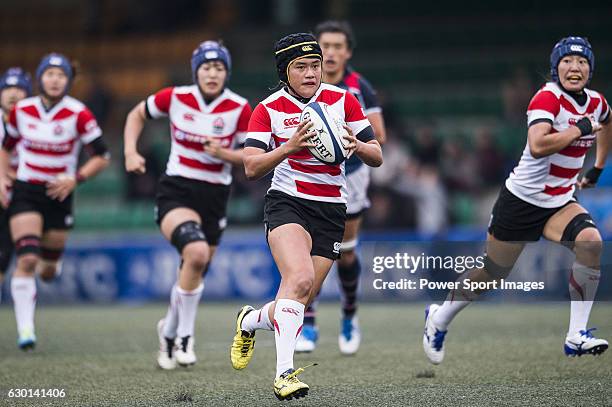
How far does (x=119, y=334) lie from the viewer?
11.2 m

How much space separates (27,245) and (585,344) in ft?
16.3

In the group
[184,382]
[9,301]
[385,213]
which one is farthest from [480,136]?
[184,382]

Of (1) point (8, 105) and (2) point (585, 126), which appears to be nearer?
(2) point (585, 126)

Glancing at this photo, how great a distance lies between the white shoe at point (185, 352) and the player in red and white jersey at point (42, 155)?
1893mm

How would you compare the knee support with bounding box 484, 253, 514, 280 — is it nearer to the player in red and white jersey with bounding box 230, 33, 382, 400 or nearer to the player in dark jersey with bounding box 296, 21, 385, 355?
the player in red and white jersey with bounding box 230, 33, 382, 400

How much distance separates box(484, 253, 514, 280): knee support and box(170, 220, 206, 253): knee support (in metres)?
2.17

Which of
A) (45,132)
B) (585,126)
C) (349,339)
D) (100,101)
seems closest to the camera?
(585,126)

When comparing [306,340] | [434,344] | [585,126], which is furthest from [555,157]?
[306,340]

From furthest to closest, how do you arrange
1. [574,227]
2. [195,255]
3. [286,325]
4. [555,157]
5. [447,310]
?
[195,255] < [447,310] < [555,157] < [574,227] < [286,325]

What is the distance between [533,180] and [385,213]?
8438 mm

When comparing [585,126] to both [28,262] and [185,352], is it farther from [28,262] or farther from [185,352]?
[28,262]

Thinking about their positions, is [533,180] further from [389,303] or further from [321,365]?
[389,303]

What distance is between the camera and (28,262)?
9539 mm

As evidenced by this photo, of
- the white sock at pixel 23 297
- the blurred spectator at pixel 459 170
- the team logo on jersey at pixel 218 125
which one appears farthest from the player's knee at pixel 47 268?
the blurred spectator at pixel 459 170
